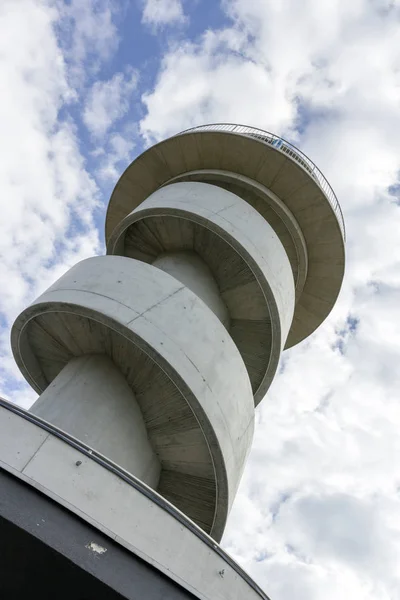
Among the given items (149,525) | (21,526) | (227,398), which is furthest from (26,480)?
(227,398)

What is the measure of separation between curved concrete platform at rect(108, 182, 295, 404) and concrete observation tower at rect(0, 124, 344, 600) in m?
0.04

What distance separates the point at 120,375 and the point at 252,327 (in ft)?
16.1

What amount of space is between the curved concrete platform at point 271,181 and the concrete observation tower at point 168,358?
0.16 feet

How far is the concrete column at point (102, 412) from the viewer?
8125 millimetres

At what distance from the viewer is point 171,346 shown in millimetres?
8195

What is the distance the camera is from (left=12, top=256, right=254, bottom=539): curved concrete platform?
813 centimetres

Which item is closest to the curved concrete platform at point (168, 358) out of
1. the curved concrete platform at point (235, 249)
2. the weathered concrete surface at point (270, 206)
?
the curved concrete platform at point (235, 249)

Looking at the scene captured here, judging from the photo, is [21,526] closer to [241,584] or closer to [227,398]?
[241,584]

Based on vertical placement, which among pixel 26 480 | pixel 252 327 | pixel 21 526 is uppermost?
pixel 252 327

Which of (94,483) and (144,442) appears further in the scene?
(144,442)

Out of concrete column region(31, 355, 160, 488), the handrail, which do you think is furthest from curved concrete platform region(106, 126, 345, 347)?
the handrail

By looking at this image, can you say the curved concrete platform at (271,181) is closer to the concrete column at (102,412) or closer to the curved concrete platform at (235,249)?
the curved concrete platform at (235,249)

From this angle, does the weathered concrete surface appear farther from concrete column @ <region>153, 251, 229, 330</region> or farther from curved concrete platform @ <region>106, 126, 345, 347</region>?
concrete column @ <region>153, 251, 229, 330</region>

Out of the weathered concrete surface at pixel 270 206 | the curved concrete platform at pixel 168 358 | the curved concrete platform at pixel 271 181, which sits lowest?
the curved concrete platform at pixel 168 358
